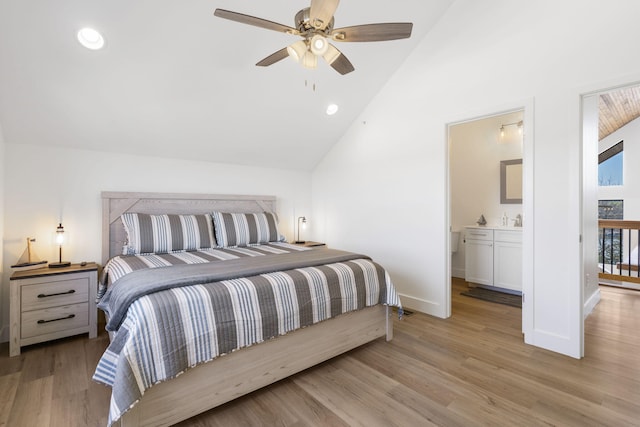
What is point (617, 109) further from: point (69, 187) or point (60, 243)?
point (60, 243)

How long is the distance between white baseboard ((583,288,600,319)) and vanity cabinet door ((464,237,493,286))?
96 centimetres

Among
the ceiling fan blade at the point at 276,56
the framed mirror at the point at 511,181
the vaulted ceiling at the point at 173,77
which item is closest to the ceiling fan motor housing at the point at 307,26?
the ceiling fan blade at the point at 276,56

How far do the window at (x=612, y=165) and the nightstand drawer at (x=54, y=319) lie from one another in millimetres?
8316

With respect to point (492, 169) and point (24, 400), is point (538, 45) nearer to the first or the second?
point (492, 169)

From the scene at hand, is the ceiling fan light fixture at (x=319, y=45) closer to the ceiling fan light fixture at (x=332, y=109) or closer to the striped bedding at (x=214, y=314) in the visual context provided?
the striped bedding at (x=214, y=314)

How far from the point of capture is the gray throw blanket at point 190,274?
5.45 ft

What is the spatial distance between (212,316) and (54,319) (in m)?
1.83

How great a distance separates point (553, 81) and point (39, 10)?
3.64 meters

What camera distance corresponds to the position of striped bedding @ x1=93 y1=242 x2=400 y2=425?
145 cm

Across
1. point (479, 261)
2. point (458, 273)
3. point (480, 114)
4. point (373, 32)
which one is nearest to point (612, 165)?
point (458, 273)

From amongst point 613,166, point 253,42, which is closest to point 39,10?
point 253,42

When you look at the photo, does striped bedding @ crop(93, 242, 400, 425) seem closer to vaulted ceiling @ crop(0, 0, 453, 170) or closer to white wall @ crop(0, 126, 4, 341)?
white wall @ crop(0, 126, 4, 341)

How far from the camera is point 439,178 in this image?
3145 millimetres

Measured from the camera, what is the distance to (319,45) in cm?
195
